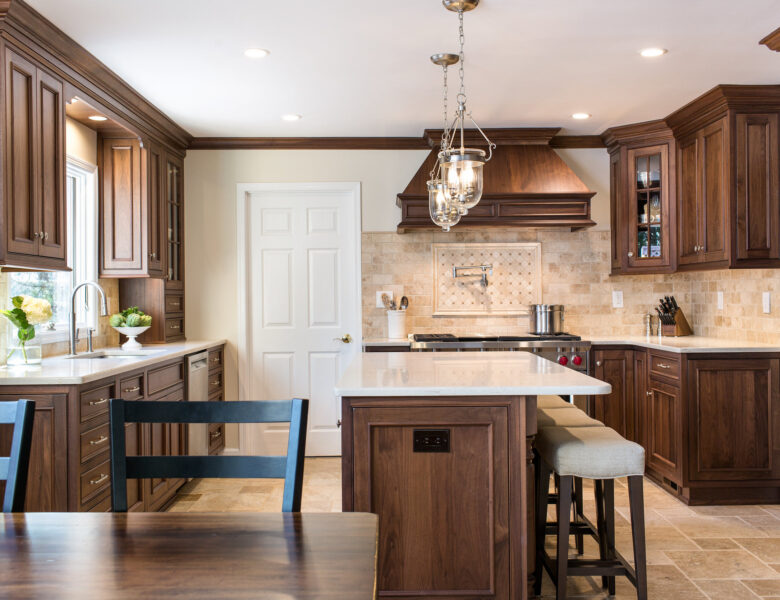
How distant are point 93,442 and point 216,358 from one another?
2.07m

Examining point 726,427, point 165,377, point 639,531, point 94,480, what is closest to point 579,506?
point 639,531

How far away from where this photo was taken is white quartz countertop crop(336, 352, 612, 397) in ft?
7.55

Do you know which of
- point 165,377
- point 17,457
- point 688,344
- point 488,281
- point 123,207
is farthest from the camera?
point 488,281

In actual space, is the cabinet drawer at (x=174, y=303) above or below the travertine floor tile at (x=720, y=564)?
above

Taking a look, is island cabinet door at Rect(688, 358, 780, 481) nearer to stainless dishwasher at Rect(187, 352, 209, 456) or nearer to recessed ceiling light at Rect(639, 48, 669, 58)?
recessed ceiling light at Rect(639, 48, 669, 58)

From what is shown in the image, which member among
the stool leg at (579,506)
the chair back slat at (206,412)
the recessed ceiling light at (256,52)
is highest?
the recessed ceiling light at (256,52)

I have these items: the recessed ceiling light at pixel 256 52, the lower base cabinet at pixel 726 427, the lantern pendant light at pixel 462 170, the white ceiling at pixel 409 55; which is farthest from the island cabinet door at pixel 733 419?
the recessed ceiling light at pixel 256 52

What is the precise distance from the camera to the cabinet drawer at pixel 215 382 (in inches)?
191

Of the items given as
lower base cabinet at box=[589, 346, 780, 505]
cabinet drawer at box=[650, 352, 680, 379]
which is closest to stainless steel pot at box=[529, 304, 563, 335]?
cabinet drawer at box=[650, 352, 680, 379]

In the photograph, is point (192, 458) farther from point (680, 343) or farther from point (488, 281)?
point (488, 281)

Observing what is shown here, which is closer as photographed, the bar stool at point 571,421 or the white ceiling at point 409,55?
the bar stool at point 571,421

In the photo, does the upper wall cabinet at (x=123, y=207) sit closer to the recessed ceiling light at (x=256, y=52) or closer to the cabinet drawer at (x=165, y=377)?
the cabinet drawer at (x=165, y=377)

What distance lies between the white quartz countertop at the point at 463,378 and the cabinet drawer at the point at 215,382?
1912mm

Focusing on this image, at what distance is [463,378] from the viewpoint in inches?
99.7
